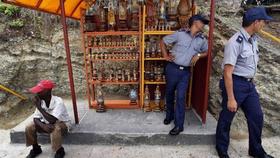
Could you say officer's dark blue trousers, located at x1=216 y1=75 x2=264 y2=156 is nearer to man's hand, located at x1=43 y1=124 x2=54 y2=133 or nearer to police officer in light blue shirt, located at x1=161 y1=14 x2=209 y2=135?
police officer in light blue shirt, located at x1=161 y1=14 x2=209 y2=135

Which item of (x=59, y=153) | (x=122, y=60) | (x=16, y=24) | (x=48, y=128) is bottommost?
(x=59, y=153)

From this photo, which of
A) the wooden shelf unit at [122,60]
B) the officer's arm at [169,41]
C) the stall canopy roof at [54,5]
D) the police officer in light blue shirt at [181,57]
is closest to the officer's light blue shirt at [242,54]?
the police officer in light blue shirt at [181,57]

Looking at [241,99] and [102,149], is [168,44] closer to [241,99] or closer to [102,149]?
[241,99]

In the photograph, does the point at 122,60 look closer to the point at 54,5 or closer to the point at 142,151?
the point at 54,5

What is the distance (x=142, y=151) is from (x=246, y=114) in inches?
69.1

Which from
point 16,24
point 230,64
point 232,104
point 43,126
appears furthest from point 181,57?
point 16,24

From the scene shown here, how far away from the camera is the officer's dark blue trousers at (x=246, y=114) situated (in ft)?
12.6

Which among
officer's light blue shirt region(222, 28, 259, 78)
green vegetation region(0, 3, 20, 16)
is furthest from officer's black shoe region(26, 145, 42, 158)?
green vegetation region(0, 3, 20, 16)

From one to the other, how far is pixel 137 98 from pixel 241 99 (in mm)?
2416

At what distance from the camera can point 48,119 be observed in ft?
13.8

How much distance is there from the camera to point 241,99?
3.88 metres

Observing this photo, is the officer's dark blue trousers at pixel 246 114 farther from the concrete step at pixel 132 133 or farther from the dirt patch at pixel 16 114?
the dirt patch at pixel 16 114

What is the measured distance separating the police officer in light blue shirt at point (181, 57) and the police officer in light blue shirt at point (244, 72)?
76cm

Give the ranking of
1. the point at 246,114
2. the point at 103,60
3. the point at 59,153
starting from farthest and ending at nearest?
the point at 103,60 → the point at 59,153 → the point at 246,114
